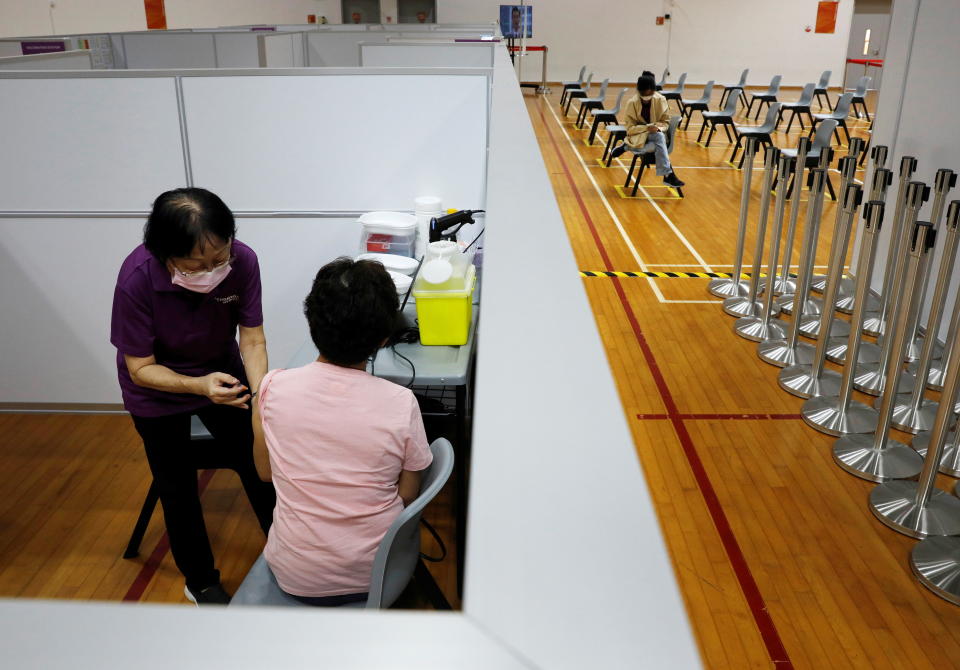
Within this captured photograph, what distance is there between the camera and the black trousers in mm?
2318

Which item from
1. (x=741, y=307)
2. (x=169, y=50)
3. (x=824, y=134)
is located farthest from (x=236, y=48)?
(x=824, y=134)

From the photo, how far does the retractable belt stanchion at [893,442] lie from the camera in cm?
302

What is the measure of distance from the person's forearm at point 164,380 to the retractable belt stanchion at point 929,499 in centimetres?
238

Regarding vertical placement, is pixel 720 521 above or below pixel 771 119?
below

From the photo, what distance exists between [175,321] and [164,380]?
6.5 inches

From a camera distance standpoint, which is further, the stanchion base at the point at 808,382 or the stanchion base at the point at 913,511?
the stanchion base at the point at 808,382

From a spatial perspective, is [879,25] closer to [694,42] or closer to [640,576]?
[694,42]

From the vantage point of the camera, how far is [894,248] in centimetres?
414

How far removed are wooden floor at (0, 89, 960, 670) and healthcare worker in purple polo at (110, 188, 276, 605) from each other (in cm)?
36

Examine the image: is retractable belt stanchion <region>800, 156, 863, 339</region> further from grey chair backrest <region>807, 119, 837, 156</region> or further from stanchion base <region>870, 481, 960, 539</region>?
grey chair backrest <region>807, 119, 837, 156</region>

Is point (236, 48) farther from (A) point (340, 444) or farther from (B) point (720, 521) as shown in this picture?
(A) point (340, 444)

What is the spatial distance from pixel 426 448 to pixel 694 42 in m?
16.7

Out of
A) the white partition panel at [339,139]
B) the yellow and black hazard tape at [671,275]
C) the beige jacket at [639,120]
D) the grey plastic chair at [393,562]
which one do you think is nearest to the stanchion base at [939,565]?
the grey plastic chair at [393,562]

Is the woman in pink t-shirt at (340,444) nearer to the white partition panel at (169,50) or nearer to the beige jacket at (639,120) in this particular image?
the white partition panel at (169,50)
